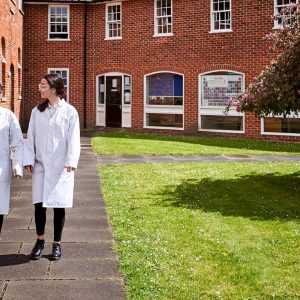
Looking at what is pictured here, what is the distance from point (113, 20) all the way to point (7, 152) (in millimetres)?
19531

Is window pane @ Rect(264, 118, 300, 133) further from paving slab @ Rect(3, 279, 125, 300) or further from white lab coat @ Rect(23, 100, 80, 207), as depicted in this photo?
paving slab @ Rect(3, 279, 125, 300)

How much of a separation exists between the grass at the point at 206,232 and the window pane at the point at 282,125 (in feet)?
27.6

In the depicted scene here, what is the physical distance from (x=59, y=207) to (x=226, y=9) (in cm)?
1746

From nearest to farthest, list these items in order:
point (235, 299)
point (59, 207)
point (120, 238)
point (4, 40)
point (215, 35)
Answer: point (235, 299) < point (59, 207) < point (120, 238) < point (4, 40) < point (215, 35)

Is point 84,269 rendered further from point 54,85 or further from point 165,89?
point 165,89

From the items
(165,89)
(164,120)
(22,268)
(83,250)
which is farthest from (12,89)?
(22,268)

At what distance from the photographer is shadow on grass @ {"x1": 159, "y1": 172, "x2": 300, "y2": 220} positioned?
8211mm

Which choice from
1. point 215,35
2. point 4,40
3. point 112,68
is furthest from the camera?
point 112,68

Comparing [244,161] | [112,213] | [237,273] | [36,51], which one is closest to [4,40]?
[36,51]

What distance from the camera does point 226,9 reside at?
70.4 feet

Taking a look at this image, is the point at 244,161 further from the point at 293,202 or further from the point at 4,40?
the point at 4,40

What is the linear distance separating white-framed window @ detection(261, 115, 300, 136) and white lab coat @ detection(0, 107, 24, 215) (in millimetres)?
15391

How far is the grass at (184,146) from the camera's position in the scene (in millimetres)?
16234

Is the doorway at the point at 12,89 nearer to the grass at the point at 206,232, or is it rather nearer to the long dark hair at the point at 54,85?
the grass at the point at 206,232
